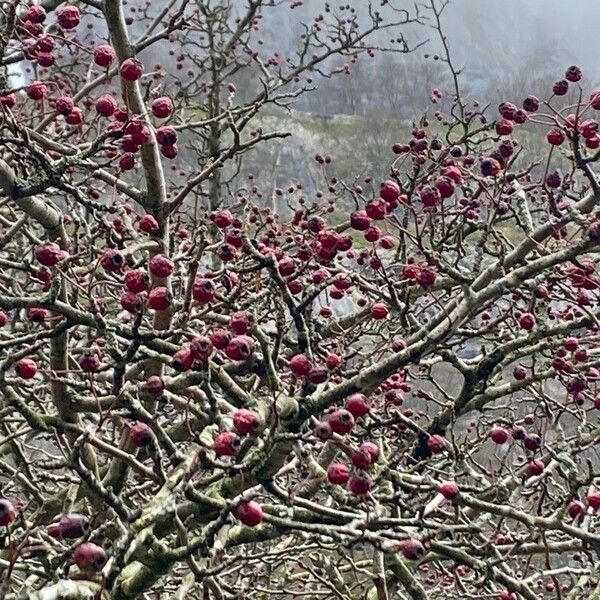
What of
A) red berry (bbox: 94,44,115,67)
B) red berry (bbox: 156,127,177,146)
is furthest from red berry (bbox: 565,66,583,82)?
red berry (bbox: 94,44,115,67)

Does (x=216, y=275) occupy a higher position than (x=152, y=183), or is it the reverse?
(x=152, y=183)

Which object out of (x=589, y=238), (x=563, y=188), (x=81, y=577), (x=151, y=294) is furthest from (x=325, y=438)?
(x=563, y=188)

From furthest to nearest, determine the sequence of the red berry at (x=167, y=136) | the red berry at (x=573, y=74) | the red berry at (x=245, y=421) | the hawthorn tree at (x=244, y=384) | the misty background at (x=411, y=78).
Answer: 1. the misty background at (x=411, y=78)
2. the red berry at (x=573, y=74)
3. the red berry at (x=167, y=136)
4. the hawthorn tree at (x=244, y=384)
5. the red berry at (x=245, y=421)

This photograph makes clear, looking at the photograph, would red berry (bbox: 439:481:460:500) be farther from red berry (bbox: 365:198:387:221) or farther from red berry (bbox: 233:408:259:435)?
red berry (bbox: 365:198:387:221)

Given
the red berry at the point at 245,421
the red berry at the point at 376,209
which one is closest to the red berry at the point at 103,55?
the red berry at the point at 376,209

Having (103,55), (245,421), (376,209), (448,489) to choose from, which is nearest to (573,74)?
(376,209)

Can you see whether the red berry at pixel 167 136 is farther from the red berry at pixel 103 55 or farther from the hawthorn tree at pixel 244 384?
the red berry at pixel 103 55

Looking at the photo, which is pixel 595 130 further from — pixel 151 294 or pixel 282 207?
pixel 282 207

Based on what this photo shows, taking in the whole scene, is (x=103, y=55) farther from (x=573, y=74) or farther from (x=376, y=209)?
(x=573, y=74)

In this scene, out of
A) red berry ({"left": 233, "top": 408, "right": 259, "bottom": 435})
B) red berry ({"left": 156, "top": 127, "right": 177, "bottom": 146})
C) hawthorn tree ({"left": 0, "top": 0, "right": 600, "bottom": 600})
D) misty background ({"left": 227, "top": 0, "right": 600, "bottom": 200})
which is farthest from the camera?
misty background ({"left": 227, "top": 0, "right": 600, "bottom": 200})

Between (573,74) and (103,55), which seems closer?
(103,55)

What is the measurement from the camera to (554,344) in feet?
9.59

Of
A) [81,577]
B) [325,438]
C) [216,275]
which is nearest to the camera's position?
[325,438]

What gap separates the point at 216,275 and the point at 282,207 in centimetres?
2320
